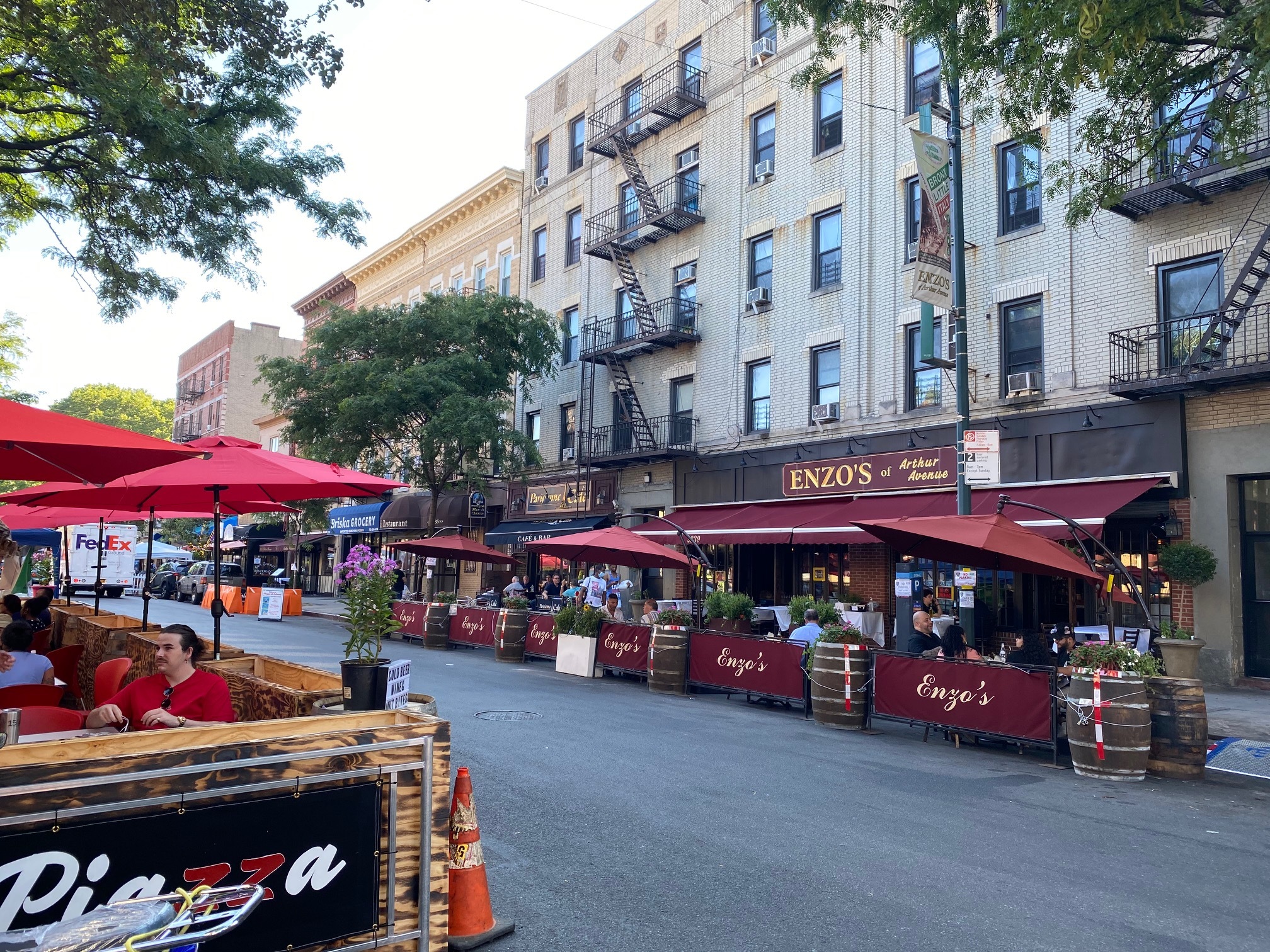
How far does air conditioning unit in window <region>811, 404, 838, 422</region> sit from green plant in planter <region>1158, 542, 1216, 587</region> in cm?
775

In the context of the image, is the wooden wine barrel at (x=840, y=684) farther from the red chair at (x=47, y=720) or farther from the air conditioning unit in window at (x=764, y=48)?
the air conditioning unit in window at (x=764, y=48)

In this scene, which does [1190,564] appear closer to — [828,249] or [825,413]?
[825,413]

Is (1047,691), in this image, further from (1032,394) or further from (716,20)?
(716,20)

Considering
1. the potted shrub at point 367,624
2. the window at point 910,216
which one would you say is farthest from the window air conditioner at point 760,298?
the potted shrub at point 367,624

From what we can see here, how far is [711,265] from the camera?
80.9 feet

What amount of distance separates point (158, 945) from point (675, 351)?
23557mm

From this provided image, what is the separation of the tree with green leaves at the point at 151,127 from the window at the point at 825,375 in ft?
39.8

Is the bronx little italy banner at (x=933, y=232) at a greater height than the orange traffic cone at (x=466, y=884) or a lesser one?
greater

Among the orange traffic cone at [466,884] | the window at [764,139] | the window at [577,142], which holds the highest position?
the window at [577,142]

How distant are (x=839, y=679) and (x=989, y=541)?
274 centimetres

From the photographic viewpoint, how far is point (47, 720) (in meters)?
5.30

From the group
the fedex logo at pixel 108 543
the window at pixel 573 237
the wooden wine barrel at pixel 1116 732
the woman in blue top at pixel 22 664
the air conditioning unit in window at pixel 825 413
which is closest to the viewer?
the woman in blue top at pixel 22 664

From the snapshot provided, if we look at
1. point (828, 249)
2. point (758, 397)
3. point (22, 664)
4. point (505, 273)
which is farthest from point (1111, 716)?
point (505, 273)

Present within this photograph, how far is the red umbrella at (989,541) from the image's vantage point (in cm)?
992
